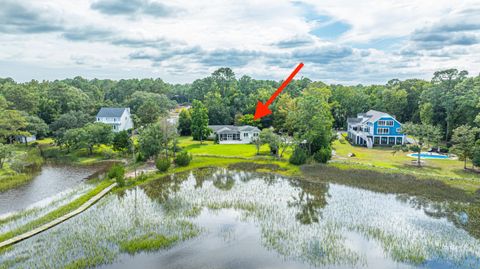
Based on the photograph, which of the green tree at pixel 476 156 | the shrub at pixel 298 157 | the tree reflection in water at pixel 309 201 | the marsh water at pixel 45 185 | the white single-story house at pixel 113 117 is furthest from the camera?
the white single-story house at pixel 113 117

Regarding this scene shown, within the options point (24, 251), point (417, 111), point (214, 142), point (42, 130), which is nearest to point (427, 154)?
point (417, 111)

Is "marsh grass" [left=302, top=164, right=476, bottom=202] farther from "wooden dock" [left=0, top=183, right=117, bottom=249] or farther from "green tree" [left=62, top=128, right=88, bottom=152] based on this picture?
"green tree" [left=62, top=128, right=88, bottom=152]

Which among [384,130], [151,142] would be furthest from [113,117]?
[384,130]

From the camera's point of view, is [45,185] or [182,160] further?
[182,160]

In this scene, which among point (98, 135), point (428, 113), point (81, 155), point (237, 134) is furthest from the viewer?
point (237, 134)

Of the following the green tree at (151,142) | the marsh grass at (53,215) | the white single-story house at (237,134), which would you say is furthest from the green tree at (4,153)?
the white single-story house at (237,134)

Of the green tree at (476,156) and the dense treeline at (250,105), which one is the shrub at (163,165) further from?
the green tree at (476,156)

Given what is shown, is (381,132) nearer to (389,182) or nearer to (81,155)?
(389,182)
